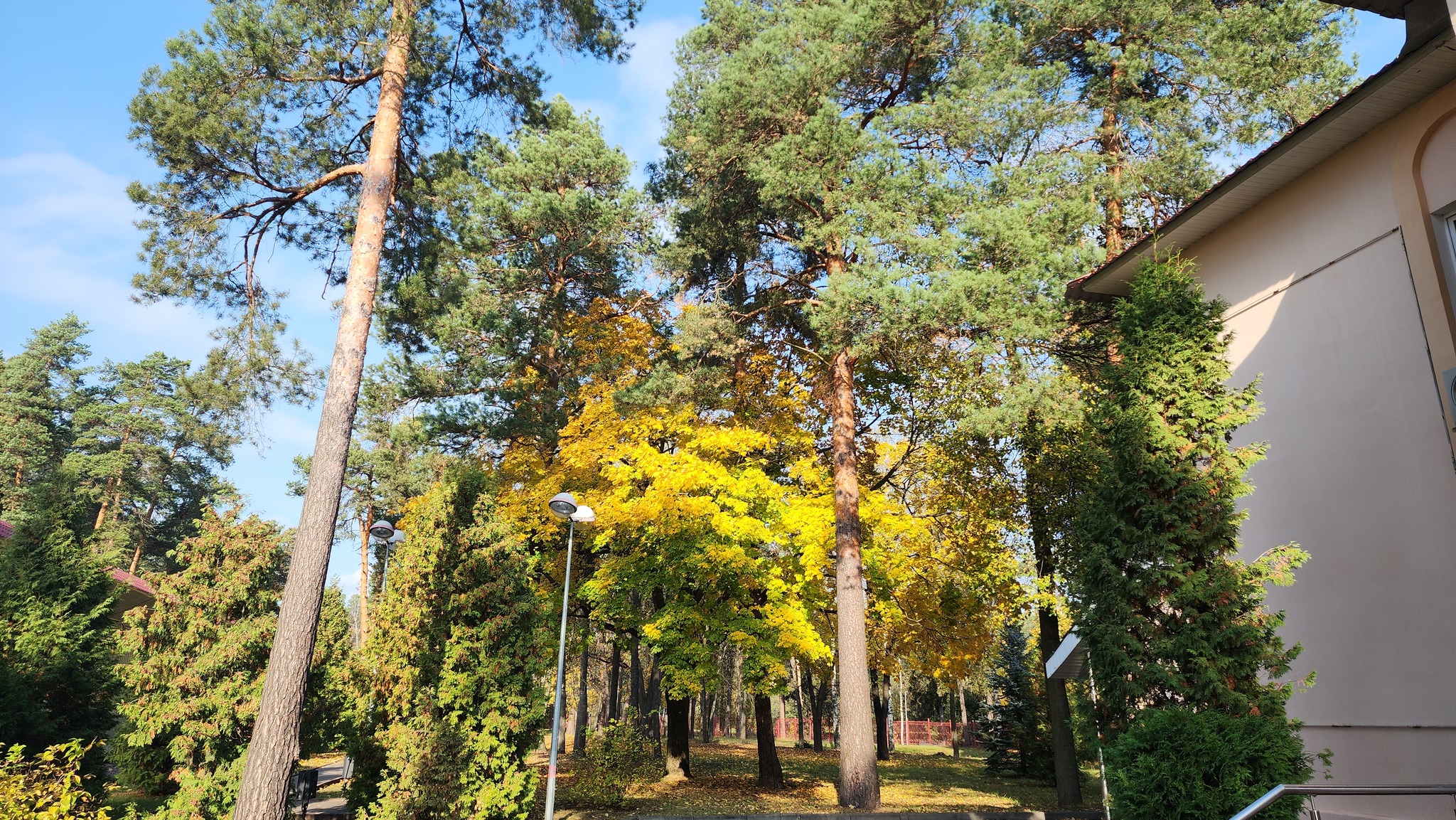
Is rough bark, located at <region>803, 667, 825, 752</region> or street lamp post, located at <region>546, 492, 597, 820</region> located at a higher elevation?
street lamp post, located at <region>546, 492, 597, 820</region>

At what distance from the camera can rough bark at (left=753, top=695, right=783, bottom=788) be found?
1873 centimetres

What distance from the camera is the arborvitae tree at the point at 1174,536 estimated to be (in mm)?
7316

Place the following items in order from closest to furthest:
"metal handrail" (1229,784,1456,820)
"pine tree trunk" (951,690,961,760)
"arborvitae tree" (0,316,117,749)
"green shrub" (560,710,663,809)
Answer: "metal handrail" (1229,784,1456,820) < "arborvitae tree" (0,316,117,749) < "green shrub" (560,710,663,809) < "pine tree trunk" (951,690,961,760)

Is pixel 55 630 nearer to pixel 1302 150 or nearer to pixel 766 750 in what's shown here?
pixel 766 750

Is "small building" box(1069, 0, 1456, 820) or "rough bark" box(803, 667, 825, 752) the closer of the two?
"small building" box(1069, 0, 1456, 820)

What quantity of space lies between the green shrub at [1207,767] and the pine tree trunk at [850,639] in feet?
22.0

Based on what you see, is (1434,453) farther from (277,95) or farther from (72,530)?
(72,530)

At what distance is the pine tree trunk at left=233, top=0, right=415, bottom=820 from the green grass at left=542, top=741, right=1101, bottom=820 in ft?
22.2

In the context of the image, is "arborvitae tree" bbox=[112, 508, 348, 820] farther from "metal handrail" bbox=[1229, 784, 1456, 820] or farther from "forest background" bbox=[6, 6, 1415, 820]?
"metal handrail" bbox=[1229, 784, 1456, 820]

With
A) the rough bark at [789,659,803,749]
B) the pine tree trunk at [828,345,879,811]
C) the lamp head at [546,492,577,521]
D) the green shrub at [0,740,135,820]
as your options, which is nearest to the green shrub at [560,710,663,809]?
the pine tree trunk at [828,345,879,811]

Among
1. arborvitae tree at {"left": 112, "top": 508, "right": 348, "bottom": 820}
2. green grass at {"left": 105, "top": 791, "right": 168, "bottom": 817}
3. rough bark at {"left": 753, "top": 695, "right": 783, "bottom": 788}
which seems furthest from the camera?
rough bark at {"left": 753, "top": 695, "right": 783, "bottom": 788}

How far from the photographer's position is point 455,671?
1077 cm

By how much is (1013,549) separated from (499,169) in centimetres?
1418

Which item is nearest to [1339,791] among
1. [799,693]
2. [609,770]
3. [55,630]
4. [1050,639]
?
[1050,639]
